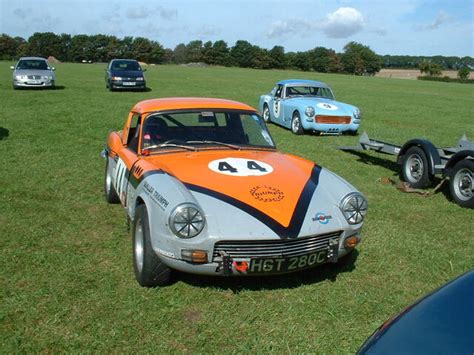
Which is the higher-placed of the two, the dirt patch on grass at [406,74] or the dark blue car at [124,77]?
the dark blue car at [124,77]

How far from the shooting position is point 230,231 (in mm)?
3469

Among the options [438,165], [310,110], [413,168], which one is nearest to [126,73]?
[310,110]

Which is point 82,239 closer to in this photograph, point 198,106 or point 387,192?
point 198,106

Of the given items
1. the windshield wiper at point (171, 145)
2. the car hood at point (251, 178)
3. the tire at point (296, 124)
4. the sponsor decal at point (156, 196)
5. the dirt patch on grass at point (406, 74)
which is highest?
the windshield wiper at point (171, 145)

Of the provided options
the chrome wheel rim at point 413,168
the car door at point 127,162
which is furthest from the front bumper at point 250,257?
the chrome wheel rim at point 413,168

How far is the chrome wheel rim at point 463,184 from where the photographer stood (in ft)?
21.1

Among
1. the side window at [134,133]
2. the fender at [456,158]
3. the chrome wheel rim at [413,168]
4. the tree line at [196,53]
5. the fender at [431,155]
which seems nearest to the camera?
the side window at [134,133]

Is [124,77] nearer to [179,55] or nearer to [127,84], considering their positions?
[127,84]

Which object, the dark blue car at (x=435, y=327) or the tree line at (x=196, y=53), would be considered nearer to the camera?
the dark blue car at (x=435, y=327)

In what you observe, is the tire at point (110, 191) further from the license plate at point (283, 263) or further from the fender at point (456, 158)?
the fender at point (456, 158)

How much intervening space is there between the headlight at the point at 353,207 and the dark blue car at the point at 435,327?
1567 millimetres

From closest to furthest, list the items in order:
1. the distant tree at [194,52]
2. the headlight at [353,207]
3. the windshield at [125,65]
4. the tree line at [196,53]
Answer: the headlight at [353,207] → the windshield at [125,65] → the tree line at [196,53] → the distant tree at [194,52]

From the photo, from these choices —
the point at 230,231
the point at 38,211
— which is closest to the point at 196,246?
the point at 230,231

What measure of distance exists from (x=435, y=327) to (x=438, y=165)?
5429 mm
